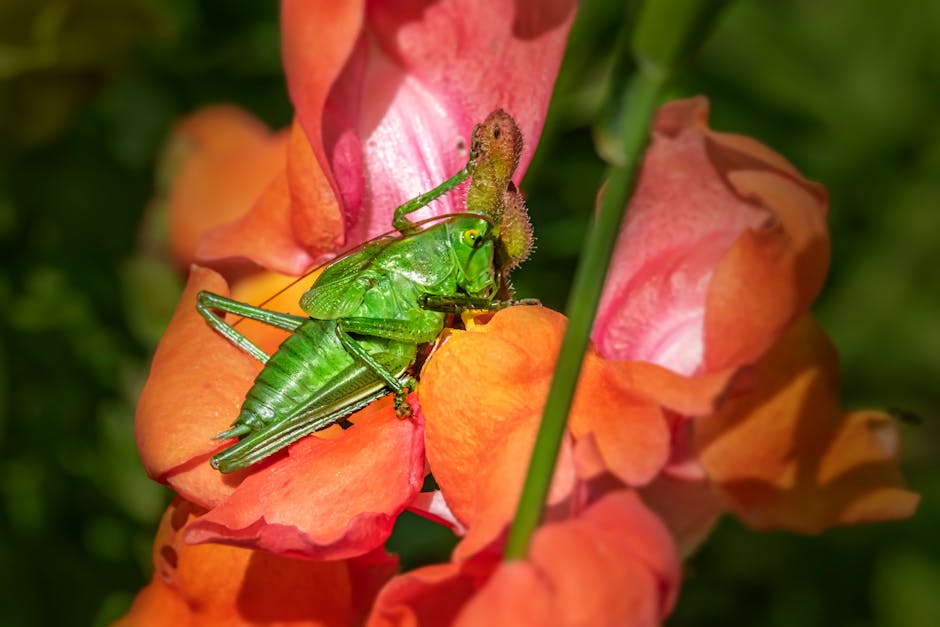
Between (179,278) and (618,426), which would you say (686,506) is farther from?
(179,278)

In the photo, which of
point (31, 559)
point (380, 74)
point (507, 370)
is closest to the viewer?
point (507, 370)

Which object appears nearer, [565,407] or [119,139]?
[565,407]

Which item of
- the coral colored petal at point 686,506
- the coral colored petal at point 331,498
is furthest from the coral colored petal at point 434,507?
the coral colored petal at point 686,506

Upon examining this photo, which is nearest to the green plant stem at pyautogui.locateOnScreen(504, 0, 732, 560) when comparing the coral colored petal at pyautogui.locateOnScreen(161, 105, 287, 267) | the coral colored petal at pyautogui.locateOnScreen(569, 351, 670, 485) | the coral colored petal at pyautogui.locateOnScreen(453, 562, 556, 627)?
the coral colored petal at pyautogui.locateOnScreen(453, 562, 556, 627)

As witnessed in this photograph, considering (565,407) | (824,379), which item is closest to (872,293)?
(824,379)

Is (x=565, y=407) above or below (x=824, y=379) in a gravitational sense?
above

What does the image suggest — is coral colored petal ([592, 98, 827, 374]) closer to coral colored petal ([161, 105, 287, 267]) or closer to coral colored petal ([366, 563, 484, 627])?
coral colored petal ([366, 563, 484, 627])

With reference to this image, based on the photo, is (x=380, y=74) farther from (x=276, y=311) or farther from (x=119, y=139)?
(x=119, y=139)
